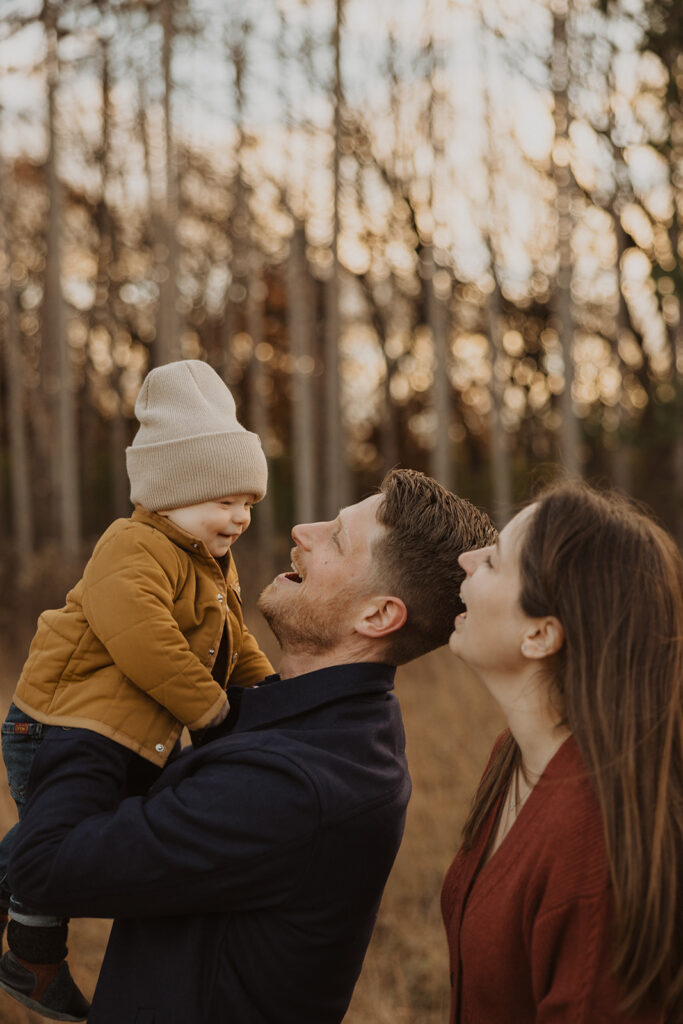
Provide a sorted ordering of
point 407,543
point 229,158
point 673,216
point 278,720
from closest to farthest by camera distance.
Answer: point 278,720 → point 407,543 → point 673,216 → point 229,158

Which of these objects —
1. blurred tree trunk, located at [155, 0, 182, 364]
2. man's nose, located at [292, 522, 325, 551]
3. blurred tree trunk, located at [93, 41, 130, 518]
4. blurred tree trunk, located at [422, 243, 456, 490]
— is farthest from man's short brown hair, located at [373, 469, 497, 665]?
blurred tree trunk, located at [93, 41, 130, 518]

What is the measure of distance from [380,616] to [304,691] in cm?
22

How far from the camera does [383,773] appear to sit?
1.91 metres

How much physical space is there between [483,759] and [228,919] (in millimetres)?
5034

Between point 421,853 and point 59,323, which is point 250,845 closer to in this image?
point 421,853

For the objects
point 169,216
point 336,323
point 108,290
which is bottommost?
point 336,323

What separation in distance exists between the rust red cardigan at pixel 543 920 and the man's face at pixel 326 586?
51cm

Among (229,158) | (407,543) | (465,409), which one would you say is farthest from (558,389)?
(407,543)

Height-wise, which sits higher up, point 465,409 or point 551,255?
point 551,255

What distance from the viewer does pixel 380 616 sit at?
207cm

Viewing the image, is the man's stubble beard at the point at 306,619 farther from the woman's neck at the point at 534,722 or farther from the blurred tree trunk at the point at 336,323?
the blurred tree trunk at the point at 336,323

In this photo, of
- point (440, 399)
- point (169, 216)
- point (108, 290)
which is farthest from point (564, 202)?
point (108, 290)

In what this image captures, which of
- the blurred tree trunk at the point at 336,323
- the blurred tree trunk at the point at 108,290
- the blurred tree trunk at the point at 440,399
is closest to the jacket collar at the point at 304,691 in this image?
the blurred tree trunk at the point at 440,399

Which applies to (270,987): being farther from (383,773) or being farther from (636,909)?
(636,909)
